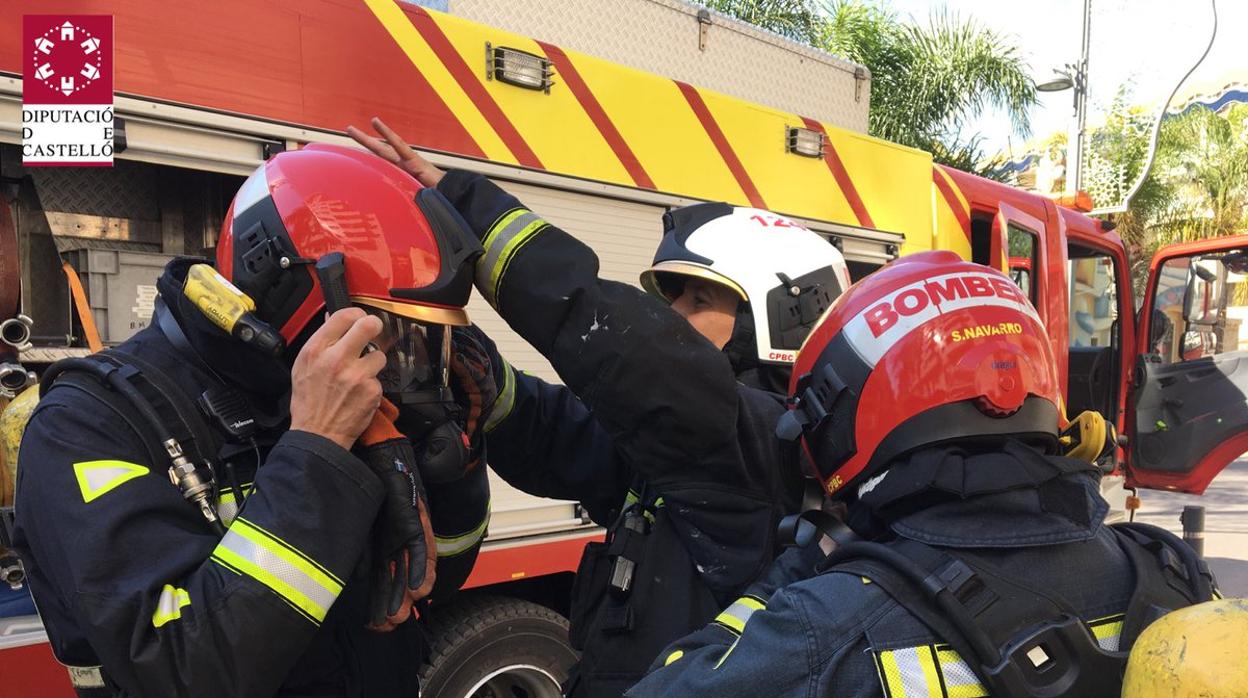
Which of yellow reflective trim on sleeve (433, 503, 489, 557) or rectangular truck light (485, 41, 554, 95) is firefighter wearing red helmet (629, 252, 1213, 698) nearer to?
yellow reflective trim on sleeve (433, 503, 489, 557)

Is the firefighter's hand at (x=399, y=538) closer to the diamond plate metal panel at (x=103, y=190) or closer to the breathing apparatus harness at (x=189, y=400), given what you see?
the breathing apparatus harness at (x=189, y=400)

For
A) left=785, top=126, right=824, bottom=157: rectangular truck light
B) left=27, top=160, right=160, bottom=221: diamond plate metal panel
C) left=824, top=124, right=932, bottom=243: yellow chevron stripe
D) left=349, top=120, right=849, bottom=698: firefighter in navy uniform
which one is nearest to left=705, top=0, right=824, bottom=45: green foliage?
left=824, top=124, right=932, bottom=243: yellow chevron stripe

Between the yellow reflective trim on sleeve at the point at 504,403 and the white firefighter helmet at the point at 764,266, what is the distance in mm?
498

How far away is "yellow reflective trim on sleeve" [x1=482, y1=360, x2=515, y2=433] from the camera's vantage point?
195 cm

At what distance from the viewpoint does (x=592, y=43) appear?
3.55 metres

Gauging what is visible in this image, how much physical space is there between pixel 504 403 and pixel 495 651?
146cm

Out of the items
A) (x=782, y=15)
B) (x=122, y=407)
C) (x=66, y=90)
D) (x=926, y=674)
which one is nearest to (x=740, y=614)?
(x=926, y=674)

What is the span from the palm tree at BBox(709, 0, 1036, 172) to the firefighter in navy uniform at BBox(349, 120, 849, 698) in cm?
1229

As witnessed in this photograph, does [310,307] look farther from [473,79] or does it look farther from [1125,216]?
[1125,216]

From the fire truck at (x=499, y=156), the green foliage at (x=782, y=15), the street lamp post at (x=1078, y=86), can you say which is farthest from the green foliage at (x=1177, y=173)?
the fire truck at (x=499, y=156)

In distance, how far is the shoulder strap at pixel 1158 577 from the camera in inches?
45.8

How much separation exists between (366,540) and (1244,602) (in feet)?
3.96

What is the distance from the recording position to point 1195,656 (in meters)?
0.87

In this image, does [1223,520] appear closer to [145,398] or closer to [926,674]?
[926,674]
